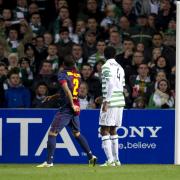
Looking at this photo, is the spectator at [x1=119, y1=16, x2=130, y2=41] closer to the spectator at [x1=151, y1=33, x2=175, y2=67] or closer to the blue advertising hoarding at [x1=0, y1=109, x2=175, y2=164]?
the spectator at [x1=151, y1=33, x2=175, y2=67]

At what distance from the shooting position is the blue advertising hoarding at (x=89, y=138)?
58.3 feet

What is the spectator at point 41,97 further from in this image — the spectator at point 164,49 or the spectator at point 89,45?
the spectator at point 164,49

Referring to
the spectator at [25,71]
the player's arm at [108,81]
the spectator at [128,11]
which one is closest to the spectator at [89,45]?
the spectator at [128,11]

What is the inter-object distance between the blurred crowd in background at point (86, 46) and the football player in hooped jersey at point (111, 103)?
8.91 ft

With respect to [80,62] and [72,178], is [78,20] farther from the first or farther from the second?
[72,178]

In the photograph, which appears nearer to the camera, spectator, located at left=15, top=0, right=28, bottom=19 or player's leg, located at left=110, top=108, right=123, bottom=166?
player's leg, located at left=110, top=108, right=123, bottom=166

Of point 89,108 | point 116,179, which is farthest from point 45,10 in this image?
point 116,179

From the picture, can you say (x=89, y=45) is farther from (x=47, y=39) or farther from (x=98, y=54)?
(x=47, y=39)

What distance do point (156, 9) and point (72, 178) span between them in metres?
9.73

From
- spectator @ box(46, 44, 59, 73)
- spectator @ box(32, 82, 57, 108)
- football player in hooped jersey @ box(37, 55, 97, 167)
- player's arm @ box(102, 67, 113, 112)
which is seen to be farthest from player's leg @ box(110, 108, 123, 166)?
spectator @ box(46, 44, 59, 73)

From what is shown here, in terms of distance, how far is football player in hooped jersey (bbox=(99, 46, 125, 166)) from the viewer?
619 inches

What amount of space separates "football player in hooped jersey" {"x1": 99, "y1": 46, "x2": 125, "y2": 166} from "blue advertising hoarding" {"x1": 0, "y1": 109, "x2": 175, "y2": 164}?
1.59 metres

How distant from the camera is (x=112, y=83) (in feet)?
51.5

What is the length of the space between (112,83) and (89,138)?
248 centimetres
